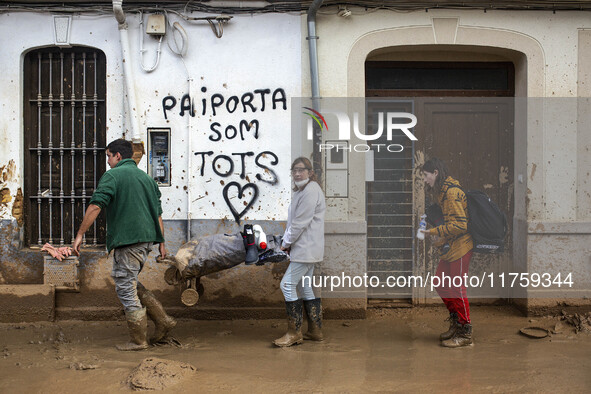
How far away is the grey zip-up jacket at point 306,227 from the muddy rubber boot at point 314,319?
48cm

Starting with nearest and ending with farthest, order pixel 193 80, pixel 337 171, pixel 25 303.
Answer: pixel 25 303
pixel 193 80
pixel 337 171

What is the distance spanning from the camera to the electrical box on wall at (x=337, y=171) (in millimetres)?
7051

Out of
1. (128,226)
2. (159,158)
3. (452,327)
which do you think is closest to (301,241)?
(128,226)

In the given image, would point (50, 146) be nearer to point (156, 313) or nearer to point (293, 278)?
point (156, 313)

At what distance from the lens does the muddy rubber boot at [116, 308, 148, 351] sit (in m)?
5.68

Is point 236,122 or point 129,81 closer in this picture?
point 129,81

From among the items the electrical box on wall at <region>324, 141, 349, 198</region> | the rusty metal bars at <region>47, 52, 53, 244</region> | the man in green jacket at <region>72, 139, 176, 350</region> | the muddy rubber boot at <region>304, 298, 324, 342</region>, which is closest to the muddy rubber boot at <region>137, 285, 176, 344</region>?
the man in green jacket at <region>72, 139, 176, 350</region>

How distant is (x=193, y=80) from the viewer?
22.8 feet

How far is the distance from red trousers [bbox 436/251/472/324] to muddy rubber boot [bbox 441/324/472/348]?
0.07 m

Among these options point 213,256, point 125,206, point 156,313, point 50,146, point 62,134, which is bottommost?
point 156,313

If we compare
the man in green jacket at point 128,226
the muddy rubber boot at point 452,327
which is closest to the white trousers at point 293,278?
the man in green jacket at point 128,226

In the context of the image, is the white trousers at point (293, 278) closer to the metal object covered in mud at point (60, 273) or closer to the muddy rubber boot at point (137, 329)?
the muddy rubber boot at point (137, 329)

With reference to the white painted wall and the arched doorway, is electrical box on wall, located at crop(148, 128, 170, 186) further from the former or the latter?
the arched doorway

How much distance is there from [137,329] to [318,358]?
169 centimetres
